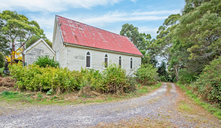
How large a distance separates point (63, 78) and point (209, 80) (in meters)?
8.78

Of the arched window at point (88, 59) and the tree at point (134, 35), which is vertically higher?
the tree at point (134, 35)

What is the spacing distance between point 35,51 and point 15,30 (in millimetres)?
15007

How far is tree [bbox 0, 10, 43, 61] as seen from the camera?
19922 mm

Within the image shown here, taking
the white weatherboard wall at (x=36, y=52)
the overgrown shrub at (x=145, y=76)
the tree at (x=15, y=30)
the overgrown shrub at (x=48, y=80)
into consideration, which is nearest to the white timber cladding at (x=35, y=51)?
the white weatherboard wall at (x=36, y=52)

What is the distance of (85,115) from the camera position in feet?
12.1

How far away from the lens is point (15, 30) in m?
20.9

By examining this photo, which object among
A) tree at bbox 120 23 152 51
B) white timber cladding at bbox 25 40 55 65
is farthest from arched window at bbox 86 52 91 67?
tree at bbox 120 23 152 51

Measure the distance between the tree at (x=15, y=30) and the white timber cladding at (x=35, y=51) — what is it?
43.3ft

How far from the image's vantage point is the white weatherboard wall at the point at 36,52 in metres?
11.6

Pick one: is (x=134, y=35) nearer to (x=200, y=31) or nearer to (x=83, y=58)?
(x=83, y=58)

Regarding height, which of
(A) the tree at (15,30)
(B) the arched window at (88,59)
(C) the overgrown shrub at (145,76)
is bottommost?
(C) the overgrown shrub at (145,76)

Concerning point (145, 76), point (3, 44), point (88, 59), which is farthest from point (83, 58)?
point (3, 44)

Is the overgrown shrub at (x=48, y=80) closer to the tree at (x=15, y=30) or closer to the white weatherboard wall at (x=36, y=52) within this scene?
the white weatherboard wall at (x=36, y=52)

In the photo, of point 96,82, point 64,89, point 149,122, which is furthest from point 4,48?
point 149,122
